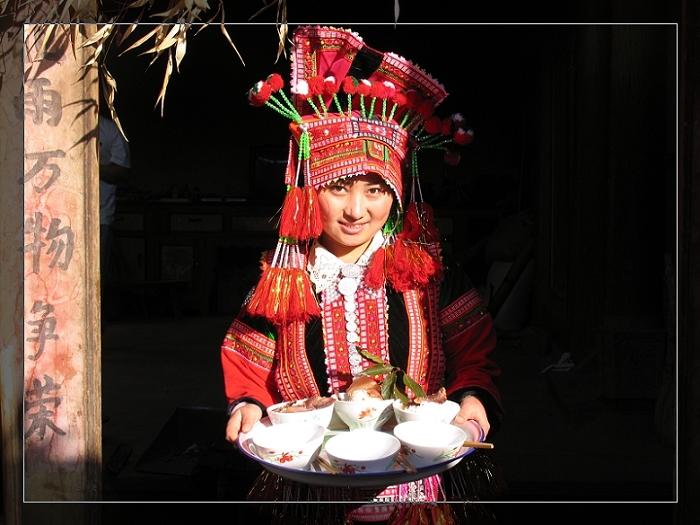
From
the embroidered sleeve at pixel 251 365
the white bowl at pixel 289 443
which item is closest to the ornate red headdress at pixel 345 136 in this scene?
the embroidered sleeve at pixel 251 365

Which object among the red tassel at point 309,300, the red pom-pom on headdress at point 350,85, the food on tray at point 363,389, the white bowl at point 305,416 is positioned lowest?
the white bowl at point 305,416

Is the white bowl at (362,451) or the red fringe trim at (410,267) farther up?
the red fringe trim at (410,267)

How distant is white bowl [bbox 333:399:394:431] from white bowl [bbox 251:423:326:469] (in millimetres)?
76

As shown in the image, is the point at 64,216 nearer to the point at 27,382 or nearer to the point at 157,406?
the point at 27,382

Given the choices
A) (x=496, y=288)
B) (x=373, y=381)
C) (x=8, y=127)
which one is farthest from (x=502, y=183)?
(x=8, y=127)

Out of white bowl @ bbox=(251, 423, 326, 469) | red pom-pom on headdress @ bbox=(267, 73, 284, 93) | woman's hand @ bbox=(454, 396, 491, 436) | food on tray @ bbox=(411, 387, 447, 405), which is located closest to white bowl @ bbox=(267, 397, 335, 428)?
white bowl @ bbox=(251, 423, 326, 469)

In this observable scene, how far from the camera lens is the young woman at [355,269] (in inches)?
75.2

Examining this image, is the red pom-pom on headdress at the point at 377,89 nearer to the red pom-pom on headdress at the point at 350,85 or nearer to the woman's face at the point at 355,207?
the red pom-pom on headdress at the point at 350,85

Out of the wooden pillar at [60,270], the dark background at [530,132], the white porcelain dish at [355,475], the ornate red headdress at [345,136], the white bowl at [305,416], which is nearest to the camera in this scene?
the white porcelain dish at [355,475]

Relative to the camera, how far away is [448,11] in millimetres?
2631

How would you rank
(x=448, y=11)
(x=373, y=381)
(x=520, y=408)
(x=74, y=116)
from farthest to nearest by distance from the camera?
(x=448, y=11) → (x=520, y=408) → (x=74, y=116) → (x=373, y=381)

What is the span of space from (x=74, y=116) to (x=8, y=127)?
0.19 meters

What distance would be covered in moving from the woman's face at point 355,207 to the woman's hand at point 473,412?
0.51 metres

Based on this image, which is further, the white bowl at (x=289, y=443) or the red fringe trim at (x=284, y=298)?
the red fringe trim at (x=284, y=298)
